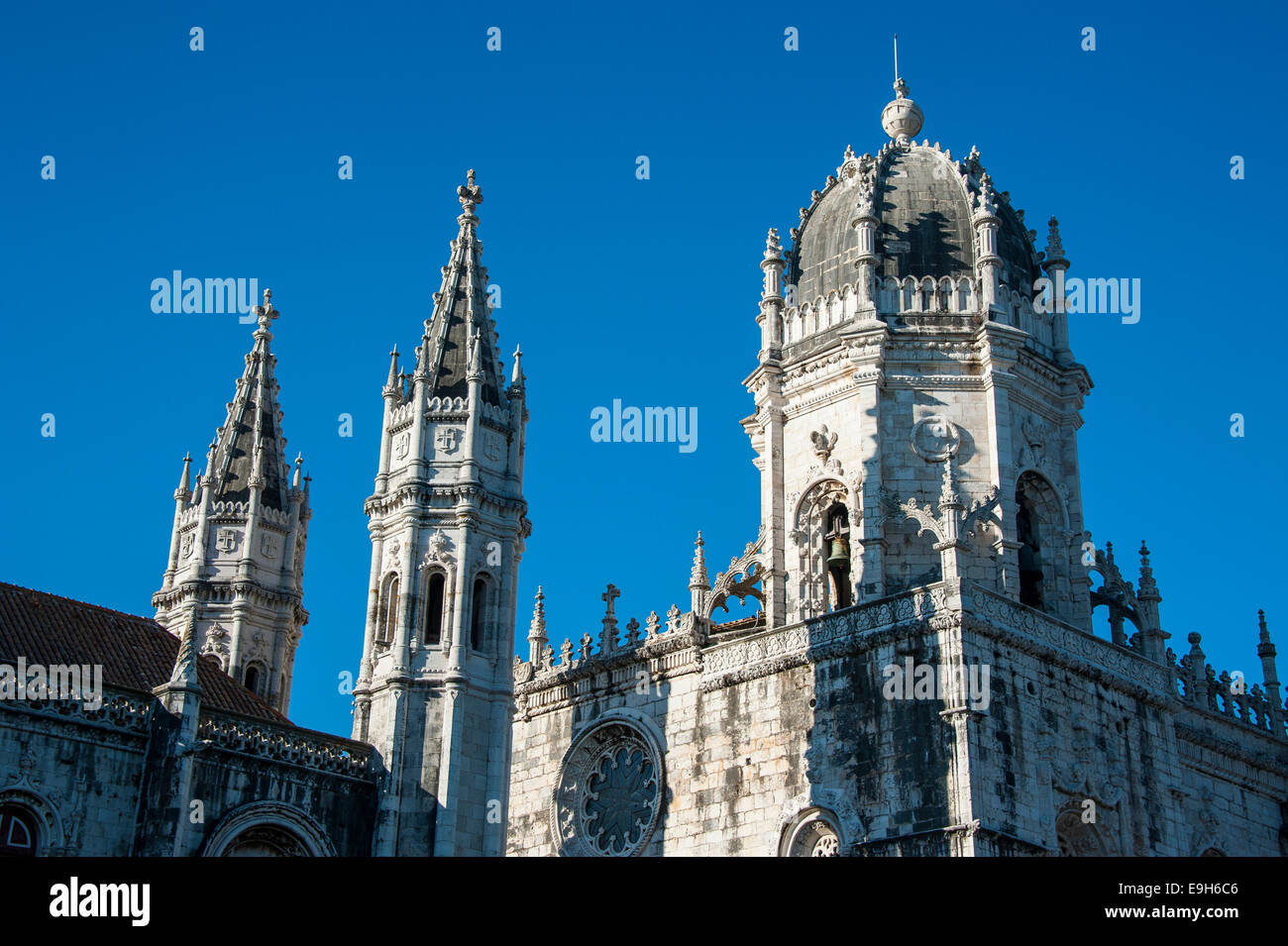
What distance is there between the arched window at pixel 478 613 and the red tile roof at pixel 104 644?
4409mm

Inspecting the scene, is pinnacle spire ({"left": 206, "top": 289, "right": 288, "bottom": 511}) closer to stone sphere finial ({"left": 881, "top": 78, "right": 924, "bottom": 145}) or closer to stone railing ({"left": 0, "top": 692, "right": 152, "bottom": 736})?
stone railing ({"left": 0, "top": 692, "right": 152, "bottom": 736})

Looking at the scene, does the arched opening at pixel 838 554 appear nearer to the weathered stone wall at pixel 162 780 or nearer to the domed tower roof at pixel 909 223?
the domed tower roof at pixel 909 223

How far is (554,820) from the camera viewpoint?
129ft

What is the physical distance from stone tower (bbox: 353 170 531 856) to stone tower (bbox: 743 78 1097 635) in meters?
7.26

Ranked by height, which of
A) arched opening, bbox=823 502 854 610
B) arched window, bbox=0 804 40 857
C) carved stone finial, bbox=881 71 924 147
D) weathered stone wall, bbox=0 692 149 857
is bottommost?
arched window, bbox=0 804 40 857

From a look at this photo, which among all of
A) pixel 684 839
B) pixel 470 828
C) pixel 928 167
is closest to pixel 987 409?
pixel 928 167

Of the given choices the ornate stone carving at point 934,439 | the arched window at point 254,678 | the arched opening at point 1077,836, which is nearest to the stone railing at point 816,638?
the ornate stone carving at point 934,439

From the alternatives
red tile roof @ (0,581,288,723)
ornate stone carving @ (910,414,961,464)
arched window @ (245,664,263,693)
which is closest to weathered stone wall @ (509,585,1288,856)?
ornate stone carving @ (910,414,961,464)

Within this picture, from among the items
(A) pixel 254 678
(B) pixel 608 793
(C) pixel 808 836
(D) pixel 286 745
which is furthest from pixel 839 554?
(A) pixel 254 678

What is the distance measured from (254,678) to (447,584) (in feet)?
27.6

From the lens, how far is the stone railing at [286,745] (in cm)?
3034

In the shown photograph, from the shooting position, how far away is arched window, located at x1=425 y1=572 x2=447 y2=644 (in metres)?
33.7

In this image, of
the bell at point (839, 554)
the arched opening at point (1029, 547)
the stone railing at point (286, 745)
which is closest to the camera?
the stone railing at point (286, 745)
